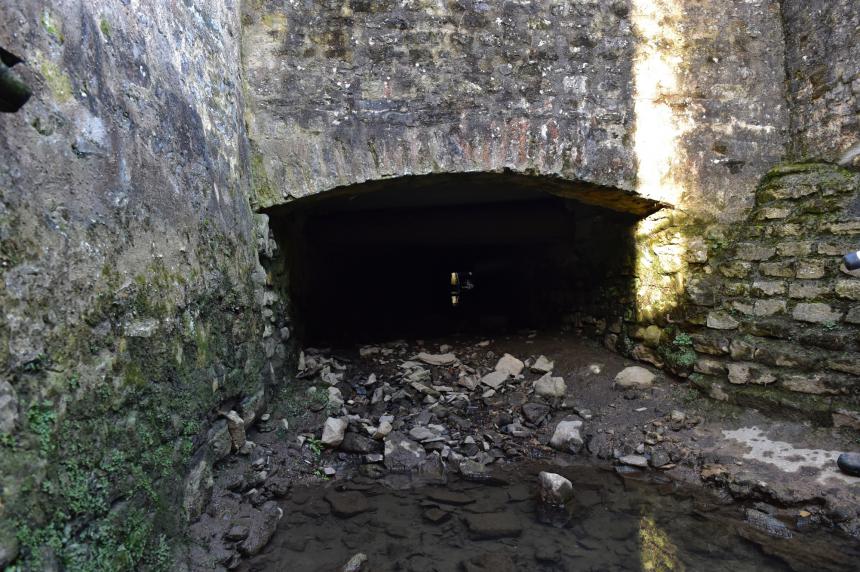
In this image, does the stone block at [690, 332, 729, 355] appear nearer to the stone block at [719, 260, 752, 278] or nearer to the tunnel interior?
the stone block at [719, 260, 752, 278]

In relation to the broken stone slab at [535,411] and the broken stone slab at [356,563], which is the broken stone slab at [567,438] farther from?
the broken stone slab at [356,563]

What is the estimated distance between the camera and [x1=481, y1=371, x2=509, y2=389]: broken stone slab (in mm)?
4098

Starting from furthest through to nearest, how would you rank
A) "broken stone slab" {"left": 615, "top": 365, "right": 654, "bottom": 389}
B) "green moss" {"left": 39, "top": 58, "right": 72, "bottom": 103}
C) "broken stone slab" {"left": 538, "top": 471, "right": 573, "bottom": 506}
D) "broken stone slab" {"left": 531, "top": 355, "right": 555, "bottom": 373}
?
"broken stone slab" {"left": 531, "top": 355, "right": 555, "bottom": 373}, "broken stone slab" {"left": 615, "top": 365, "right": 654, "bottom": 389}, "broken stone slab" {"left": 538, "top": 471, "right": 573, "bottom": 506}, "green moss" {"left": 39, "top": 58, "right": 72, "bottom": 103}

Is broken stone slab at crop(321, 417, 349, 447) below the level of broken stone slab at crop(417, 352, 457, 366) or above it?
below

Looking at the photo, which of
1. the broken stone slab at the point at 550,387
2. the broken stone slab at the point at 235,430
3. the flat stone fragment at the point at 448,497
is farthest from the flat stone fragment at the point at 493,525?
the broken stone slab at the point at 550,387

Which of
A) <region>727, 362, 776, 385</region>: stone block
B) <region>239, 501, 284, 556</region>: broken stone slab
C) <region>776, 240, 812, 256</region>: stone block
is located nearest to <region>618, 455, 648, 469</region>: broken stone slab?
<region>727, 362, 776, 385</region>: stone block

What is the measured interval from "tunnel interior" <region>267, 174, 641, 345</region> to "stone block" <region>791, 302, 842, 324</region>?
3.94 ft

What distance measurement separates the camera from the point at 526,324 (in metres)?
6.16

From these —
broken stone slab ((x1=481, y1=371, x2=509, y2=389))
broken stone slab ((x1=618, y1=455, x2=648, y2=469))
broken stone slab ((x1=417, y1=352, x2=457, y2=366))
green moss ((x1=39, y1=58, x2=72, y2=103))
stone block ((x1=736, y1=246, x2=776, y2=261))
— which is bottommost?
broken stone slab ((x1=618, y1=455, x2=648, y2=469))

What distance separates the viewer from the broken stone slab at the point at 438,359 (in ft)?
15.0

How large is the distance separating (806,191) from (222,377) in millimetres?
3798

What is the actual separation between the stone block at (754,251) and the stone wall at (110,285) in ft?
10.9

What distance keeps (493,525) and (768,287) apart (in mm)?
2367

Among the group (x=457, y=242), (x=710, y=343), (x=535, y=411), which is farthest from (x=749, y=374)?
(x=457, y=242)
